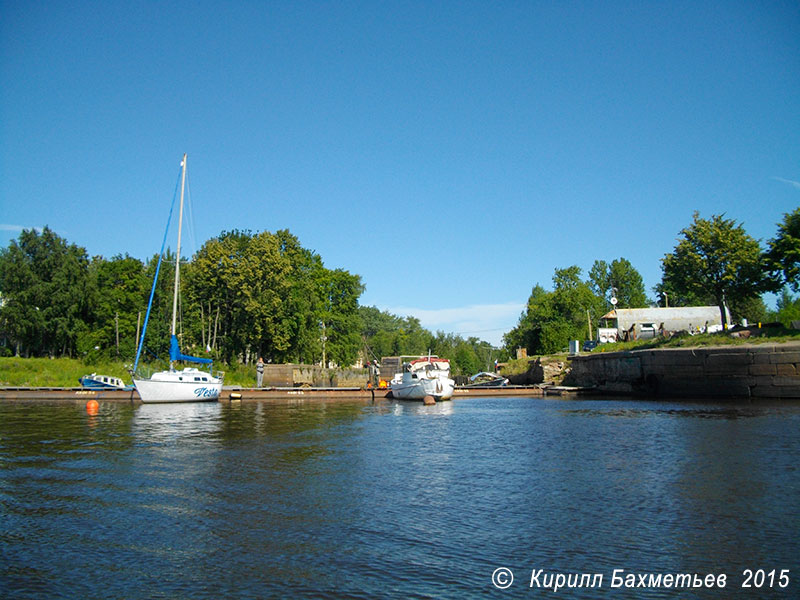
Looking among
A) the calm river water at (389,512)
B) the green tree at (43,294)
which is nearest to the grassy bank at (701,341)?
the calm river water at (389,512)

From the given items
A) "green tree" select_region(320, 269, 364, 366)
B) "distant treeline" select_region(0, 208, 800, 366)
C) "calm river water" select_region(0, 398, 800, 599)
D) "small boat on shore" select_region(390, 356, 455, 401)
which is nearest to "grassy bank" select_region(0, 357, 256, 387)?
"distant treeline" select_region(0, 208, 800, 366)

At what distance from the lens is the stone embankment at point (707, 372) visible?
3177 cm

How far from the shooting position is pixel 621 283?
366ft

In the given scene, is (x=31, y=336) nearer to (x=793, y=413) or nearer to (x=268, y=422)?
(x=268, y=422)

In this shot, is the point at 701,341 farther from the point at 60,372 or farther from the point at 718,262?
the point at 60,372

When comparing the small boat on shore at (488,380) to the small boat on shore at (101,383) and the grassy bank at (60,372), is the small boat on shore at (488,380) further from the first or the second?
the small boat on shore at (101,383)

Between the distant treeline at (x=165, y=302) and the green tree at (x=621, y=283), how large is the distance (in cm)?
6482

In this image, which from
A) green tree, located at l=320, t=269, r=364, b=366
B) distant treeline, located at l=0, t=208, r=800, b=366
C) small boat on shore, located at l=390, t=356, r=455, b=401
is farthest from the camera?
green tree, located at l=320, t=269, r=364, b=366

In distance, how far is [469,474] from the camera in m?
14.0

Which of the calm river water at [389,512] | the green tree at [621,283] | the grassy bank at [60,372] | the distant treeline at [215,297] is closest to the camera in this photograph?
the calm river water at [389,512]

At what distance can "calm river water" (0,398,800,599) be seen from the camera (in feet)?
24.7

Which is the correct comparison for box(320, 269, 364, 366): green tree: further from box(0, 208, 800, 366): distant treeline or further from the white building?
the white building

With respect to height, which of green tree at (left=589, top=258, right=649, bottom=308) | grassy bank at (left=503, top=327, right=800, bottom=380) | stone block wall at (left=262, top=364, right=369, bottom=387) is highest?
green tree at (left=589, top=258, right=649, bottom=308)

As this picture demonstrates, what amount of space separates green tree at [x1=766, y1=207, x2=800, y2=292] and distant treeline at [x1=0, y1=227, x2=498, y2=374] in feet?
131
